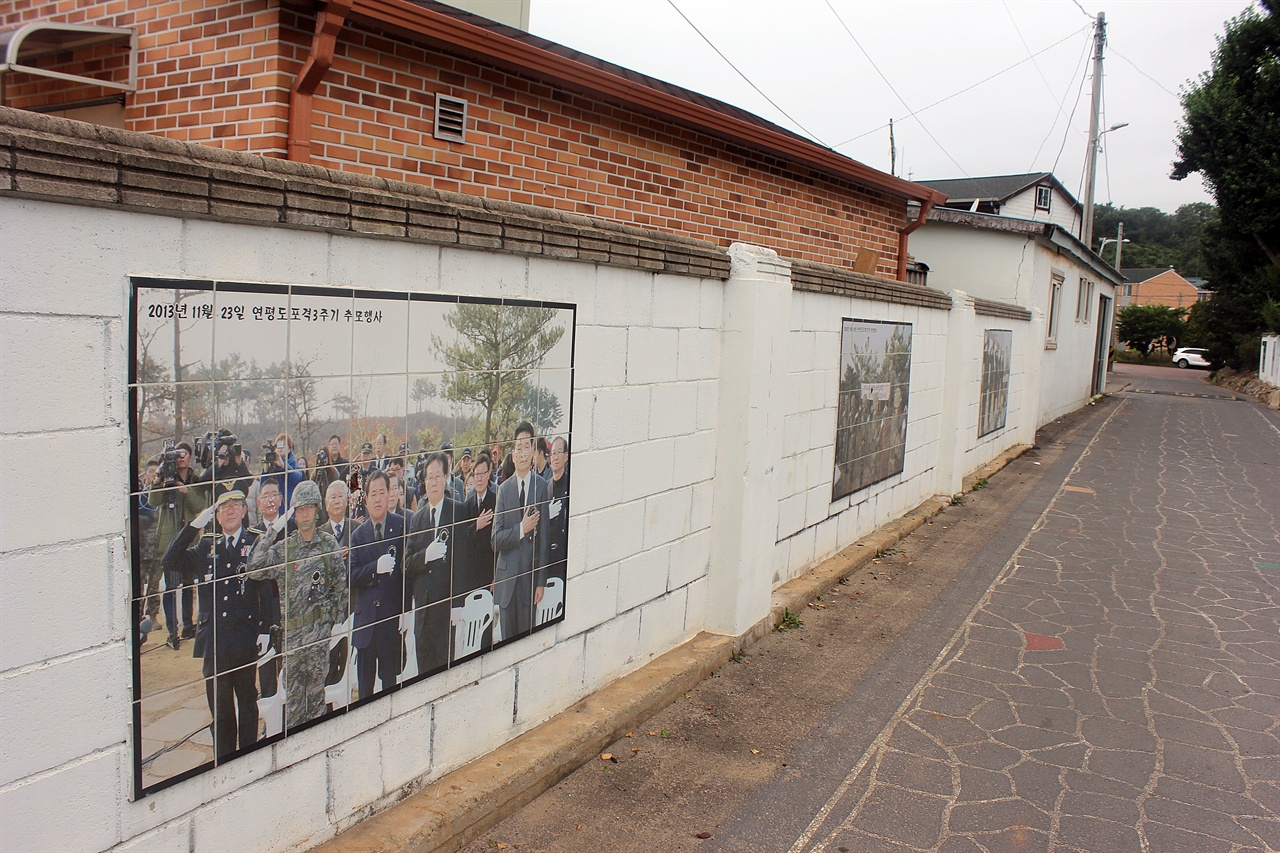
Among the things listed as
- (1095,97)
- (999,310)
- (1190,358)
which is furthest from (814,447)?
(1190,358)

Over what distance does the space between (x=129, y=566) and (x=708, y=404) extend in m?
3.55

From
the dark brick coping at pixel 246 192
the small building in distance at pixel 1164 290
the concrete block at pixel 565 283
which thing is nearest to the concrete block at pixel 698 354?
the concrete block at pixel 565 283

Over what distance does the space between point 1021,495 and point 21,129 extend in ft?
38.1

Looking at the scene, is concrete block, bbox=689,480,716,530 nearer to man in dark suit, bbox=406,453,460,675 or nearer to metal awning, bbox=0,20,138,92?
man in dark suit, bbox=406,453,460,675

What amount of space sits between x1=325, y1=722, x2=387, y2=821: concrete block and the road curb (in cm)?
8

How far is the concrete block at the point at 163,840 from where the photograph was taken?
2645 mm

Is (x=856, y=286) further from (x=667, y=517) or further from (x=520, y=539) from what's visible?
(x=520, y=539)

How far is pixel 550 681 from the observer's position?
4.42 m

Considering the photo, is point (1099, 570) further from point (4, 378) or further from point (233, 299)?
point (4, 378)

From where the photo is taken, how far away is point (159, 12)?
5.24m

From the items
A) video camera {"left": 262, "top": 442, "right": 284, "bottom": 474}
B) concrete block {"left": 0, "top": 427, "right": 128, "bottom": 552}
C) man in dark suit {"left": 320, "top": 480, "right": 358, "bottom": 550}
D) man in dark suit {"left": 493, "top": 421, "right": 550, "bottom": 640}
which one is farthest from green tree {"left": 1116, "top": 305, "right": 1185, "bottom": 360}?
concrete block {"left": 0, "top": 427, "right": 128, "bottom": 552}

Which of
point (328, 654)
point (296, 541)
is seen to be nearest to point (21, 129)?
point (296, 541)

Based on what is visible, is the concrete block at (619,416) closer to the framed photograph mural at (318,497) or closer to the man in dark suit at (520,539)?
the framed photograph mural at (318,497)

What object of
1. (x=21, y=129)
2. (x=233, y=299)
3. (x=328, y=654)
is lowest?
(x=328, y=654)
